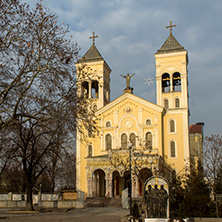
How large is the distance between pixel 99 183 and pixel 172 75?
1682cm

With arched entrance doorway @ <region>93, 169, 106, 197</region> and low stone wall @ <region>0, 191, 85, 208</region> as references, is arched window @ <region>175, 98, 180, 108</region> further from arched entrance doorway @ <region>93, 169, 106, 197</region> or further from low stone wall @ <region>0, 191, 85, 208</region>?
low stone wall @ <region>0, 191, 85, 208</region>

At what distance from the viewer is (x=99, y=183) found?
149 feet

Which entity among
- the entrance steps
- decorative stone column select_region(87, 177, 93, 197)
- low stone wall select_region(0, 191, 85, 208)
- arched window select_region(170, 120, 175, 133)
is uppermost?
arched window select_region(170, 120, 175, 133)

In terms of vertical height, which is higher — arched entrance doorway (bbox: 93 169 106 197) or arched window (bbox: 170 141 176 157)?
arched window (bbox: 170 141 176 157)

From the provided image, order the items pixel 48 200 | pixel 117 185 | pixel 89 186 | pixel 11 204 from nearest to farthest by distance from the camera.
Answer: pixel 48 200 → pixel 11 204 → pixel 89 186 → pixel 117 185

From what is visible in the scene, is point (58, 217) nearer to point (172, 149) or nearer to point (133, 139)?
point (133, 139)

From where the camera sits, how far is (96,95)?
51344 mm

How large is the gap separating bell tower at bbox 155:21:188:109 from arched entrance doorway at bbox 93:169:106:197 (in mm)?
11776

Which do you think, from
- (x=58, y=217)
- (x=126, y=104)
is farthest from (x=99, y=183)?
(x=58, y=217)

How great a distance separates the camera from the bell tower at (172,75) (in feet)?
152

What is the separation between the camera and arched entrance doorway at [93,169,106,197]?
141ft

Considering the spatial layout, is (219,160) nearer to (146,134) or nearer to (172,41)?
(146,134)

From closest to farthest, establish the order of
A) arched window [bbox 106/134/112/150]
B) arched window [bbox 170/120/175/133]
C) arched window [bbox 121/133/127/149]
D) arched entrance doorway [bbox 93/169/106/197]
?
1. arched entrance doorway [bbox 93/169/106/197]
2. arched window [bbox 170/120/175/133]
3. arched window [bbox 121/133/127/149]
4. arched window [bbox 106/134/112/150]

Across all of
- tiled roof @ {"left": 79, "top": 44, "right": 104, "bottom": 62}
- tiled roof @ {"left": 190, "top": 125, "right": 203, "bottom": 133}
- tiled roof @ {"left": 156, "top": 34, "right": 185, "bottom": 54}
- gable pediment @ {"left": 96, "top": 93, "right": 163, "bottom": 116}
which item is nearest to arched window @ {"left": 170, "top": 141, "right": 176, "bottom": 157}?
gable pediment @ {"left": 96, "top": 93, "right": 163, "bottom": 116}
